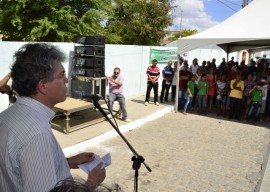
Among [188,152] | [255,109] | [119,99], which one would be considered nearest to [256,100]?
[255,109]

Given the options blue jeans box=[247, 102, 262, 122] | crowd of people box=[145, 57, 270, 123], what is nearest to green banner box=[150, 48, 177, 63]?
crowd of people box=[145, 57, 270, 123]

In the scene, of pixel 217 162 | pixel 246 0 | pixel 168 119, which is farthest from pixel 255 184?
pixel 246 0

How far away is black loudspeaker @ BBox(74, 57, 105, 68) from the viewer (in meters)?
8.66

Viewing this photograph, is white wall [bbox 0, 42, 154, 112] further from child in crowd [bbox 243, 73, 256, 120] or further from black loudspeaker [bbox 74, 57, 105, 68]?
child in crowd [bbox 243, 73, 256, 120]

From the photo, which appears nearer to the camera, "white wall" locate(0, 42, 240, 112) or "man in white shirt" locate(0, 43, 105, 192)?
"man in white shirt" locate(0, 43, 105, 192)

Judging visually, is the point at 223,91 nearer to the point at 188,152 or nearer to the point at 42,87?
the point at 188,152

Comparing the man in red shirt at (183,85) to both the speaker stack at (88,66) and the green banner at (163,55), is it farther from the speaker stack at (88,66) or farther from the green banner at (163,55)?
the speaker stack at (88,66)

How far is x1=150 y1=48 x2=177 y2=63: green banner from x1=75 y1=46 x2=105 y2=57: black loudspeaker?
196 inches

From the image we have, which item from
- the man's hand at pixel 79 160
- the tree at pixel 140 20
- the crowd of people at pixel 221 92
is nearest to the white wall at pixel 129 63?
the crowd of people at pixel 221 92

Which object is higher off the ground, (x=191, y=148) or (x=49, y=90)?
(x=49, y=90)

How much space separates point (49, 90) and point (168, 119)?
852cm

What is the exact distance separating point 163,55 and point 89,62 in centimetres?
669

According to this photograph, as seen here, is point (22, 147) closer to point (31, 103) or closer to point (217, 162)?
point (31, 103)

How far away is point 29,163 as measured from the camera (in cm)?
133
